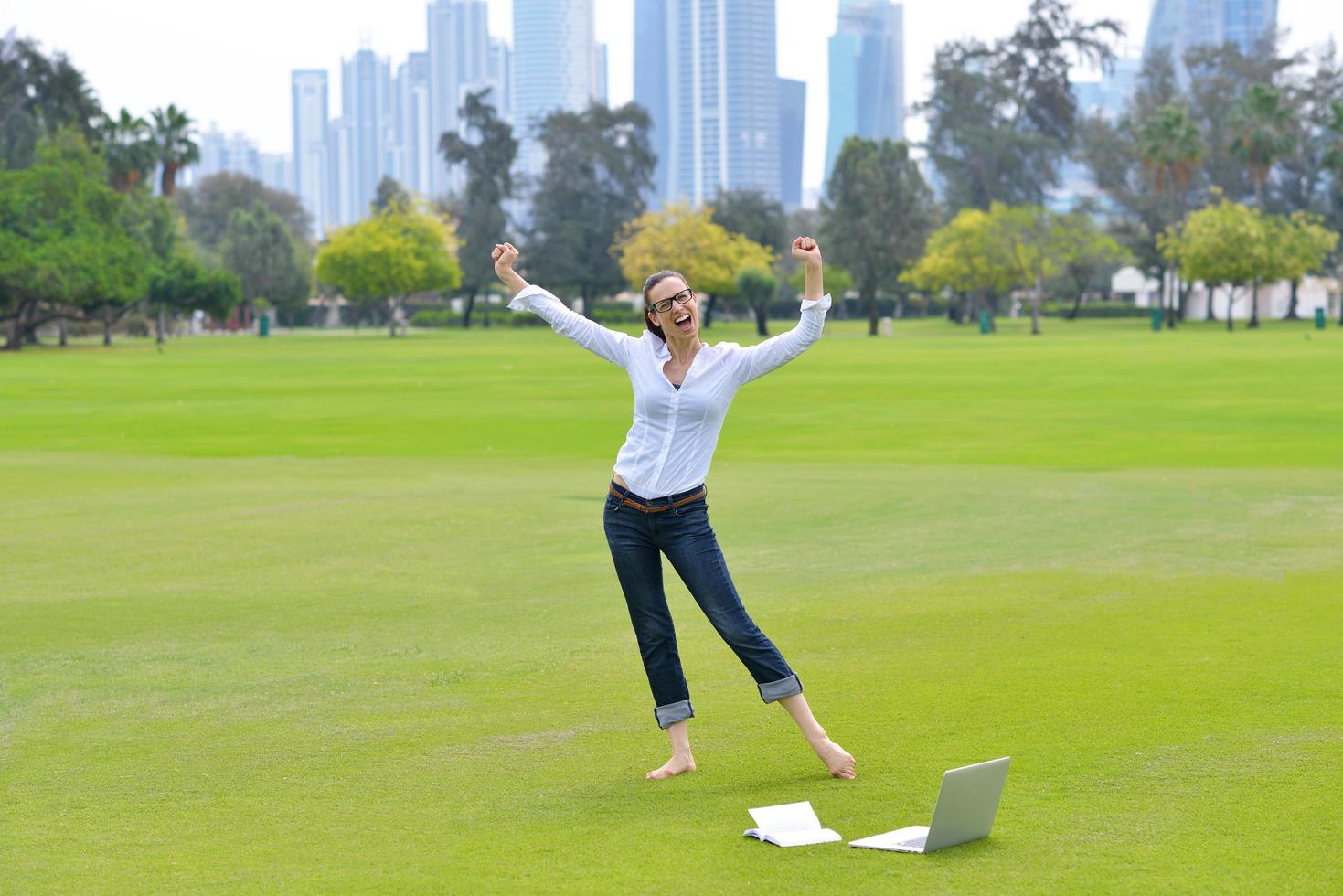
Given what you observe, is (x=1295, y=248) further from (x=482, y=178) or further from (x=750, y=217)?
(x=482, y=178)

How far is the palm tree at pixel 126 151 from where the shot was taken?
9981cm

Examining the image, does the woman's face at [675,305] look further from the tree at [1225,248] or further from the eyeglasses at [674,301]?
the tree at [1225,248]

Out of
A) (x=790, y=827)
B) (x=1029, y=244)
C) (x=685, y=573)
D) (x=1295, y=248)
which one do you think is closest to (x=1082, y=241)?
(x=1029, y=244)

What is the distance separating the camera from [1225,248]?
104 meters

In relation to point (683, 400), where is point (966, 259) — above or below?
above

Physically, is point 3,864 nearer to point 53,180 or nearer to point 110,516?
point 110,516

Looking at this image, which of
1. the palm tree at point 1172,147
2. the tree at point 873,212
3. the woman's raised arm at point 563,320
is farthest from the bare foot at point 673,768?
the palm tree at point 1172,147

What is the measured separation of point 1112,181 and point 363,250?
60.0 meters

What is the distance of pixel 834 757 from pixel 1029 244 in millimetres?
103619

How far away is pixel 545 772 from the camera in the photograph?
720 centimetres

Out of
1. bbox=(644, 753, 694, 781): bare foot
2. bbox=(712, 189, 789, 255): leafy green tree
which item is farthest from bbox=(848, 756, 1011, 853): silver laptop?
bbox=(712, 189, 789, 255): leafy green tree

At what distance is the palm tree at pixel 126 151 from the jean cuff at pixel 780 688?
3939 inches

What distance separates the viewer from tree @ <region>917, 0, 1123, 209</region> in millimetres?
136375

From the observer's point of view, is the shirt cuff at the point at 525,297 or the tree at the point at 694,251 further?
the tree at the point at 694,251
